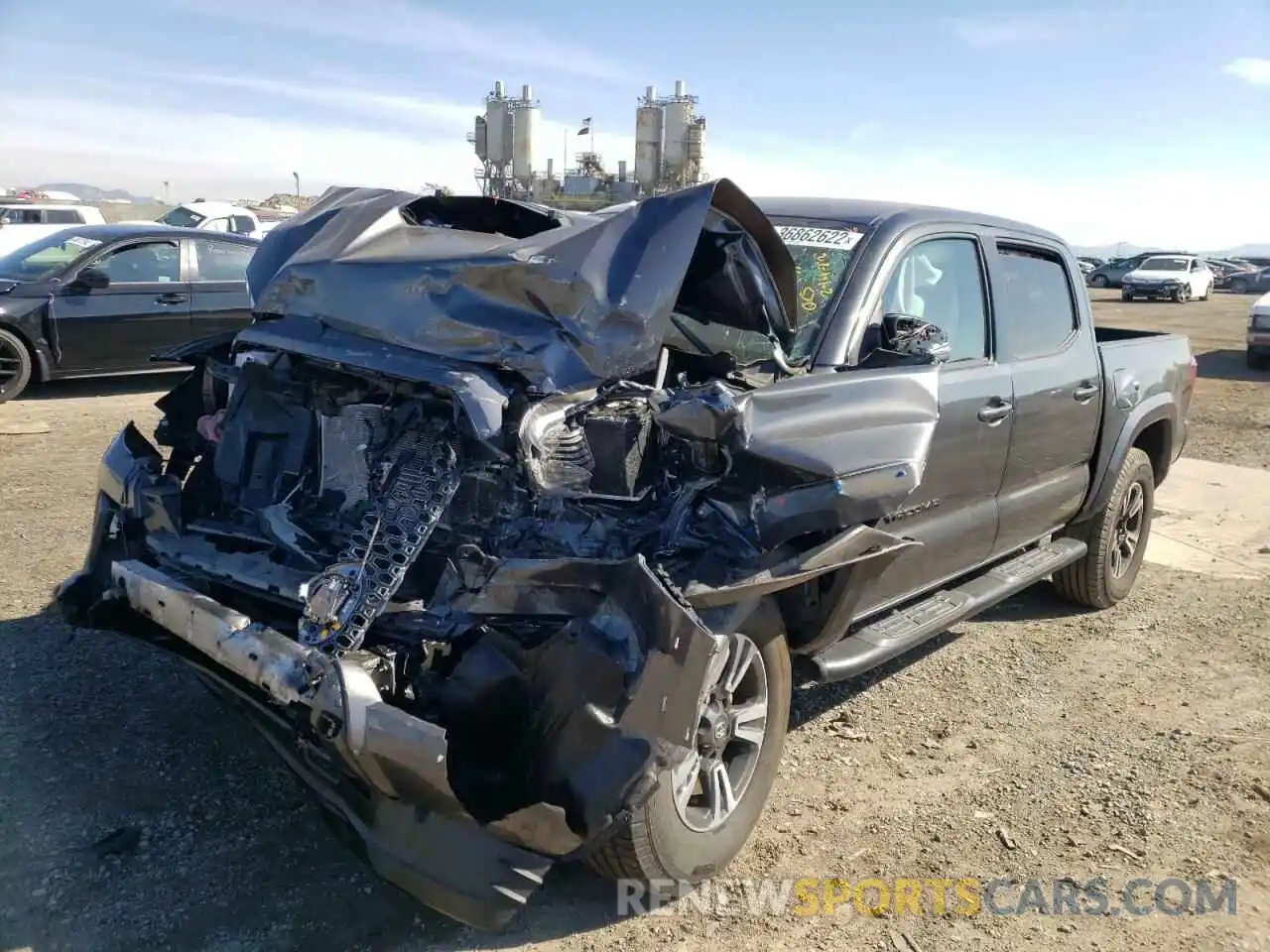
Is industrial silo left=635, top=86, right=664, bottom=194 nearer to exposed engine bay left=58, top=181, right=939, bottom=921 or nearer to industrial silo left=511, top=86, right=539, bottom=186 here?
industrial silo left=511, top=86, right=539, bottom=186

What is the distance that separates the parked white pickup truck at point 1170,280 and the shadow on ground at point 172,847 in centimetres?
3431

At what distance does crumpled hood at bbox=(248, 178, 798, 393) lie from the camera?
3.00 meters

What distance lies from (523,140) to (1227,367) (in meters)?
32.7

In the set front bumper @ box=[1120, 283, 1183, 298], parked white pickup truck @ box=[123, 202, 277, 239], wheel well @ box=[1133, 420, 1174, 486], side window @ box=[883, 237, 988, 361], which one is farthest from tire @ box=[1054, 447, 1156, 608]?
front bumper @ box=[1120, 283, 1183, 298]

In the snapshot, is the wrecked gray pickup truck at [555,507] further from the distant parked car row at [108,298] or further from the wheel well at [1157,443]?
the distant parked car row at [108,298]

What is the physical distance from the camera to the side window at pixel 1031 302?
14.6ft

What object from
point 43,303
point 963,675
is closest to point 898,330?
point 963,675

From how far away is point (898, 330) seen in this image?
3658mm

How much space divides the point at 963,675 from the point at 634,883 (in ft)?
7.70

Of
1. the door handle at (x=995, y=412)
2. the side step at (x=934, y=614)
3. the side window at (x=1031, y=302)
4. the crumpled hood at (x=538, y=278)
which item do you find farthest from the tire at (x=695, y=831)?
the side window at (x=1031, y=302)

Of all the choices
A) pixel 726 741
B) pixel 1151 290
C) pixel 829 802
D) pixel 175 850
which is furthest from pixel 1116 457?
pixel 1151 290

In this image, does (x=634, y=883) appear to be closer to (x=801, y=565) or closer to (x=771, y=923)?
(x=771, y=923)

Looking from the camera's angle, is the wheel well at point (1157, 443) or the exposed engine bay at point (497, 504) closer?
the exposed engine bay at point (497, 504)

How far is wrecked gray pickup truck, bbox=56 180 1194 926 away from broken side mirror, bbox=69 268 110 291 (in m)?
6.75
